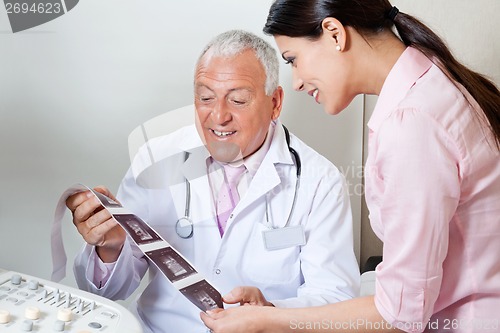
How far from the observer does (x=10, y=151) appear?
165 centimetres

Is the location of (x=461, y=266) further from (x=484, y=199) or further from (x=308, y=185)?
(x=308, y=185)

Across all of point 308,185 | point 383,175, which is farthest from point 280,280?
point 383,175

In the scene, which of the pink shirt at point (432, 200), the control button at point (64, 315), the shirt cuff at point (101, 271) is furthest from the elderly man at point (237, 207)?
the pink shirt at point (432, 200)

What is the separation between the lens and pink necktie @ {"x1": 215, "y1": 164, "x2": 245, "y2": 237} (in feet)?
5.19

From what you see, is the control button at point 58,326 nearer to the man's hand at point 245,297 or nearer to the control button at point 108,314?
the control button at point 108,314

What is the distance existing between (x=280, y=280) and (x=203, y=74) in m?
0.57

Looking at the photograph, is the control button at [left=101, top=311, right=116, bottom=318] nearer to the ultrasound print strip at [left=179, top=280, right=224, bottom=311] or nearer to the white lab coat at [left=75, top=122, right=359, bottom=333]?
the ultrasound print strip at [left=179, top=280, right=224, bottom=311]

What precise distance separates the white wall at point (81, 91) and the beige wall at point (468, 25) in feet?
1.76

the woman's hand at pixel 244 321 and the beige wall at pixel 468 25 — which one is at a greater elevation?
the beige wall at pixel 468 25

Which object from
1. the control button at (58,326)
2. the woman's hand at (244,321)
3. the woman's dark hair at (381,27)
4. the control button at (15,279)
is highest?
the woman's dark hair at (381,27)

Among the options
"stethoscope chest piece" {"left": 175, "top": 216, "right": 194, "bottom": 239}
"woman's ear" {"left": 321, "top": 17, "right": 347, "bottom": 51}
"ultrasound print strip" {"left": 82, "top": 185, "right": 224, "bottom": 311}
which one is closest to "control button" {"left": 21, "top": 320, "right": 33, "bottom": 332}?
"ultrasound print strip" {"left": 82, "top": 185, "right": 224, "bottom": 311}

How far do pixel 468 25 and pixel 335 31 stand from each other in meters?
1.04

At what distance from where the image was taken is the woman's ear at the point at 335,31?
0.99m

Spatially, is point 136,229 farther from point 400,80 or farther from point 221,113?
point 400,80
